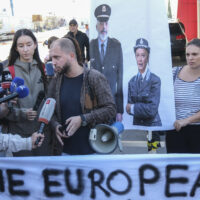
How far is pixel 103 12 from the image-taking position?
3.16m

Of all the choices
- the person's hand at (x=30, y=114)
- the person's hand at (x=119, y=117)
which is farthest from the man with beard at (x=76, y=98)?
the person's hand at (x=119, y=117)

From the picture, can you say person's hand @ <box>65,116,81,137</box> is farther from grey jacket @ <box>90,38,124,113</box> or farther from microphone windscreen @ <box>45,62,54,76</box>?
grey jacket @ <box>90,38,124,113</box>

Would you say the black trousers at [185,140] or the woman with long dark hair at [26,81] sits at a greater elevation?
the woman with long dark hair at [26,81]

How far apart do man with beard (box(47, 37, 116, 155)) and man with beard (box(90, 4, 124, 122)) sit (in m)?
0.68

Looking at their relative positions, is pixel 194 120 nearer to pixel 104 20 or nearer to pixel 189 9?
pixel 104 20

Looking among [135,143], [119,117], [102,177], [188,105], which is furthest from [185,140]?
[135,143]

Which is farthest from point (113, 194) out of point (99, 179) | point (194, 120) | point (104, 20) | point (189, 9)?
point (189, 9)

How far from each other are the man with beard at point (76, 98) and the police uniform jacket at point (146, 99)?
66 cm

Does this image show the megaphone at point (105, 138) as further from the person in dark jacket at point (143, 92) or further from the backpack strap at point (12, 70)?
the backpack strap at point (12, 70)

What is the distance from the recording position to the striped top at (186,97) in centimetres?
296

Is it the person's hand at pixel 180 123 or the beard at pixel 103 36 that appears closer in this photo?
the person's hand at pixel 180 123

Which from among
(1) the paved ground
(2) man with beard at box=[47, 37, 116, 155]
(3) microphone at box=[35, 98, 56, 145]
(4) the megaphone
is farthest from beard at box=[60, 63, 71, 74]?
(1) the paved ground

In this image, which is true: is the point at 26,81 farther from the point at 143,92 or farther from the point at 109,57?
the point at 143,92

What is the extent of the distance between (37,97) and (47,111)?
627 mm
